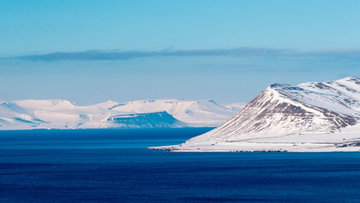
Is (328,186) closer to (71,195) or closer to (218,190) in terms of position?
(218,190)

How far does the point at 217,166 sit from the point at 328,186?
49487 millimetres

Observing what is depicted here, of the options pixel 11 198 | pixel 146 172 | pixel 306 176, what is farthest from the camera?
pixel 146 172

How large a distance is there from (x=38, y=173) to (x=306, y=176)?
172ft

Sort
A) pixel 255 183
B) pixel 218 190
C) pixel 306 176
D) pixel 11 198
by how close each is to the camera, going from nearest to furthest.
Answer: pixel 11 198
pixel 218 190
pixel 255 183
pixel 306 176

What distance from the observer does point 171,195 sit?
13325 centimetres

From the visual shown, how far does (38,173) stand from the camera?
7062 inches

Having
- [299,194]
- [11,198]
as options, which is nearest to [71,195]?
[11,198]

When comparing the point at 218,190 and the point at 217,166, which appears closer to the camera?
the point at 218,190

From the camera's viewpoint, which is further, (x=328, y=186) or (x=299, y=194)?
(x=328, y=186)

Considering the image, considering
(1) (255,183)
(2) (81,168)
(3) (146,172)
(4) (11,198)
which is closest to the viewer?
(4) (11,198)

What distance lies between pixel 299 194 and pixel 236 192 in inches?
383

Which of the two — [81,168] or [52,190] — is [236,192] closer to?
[52,190]

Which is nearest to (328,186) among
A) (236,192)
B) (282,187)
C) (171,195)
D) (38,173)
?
(282,187)

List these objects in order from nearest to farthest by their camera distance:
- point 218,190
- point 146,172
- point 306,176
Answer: point 218,190, point 306,176, point 146,172
